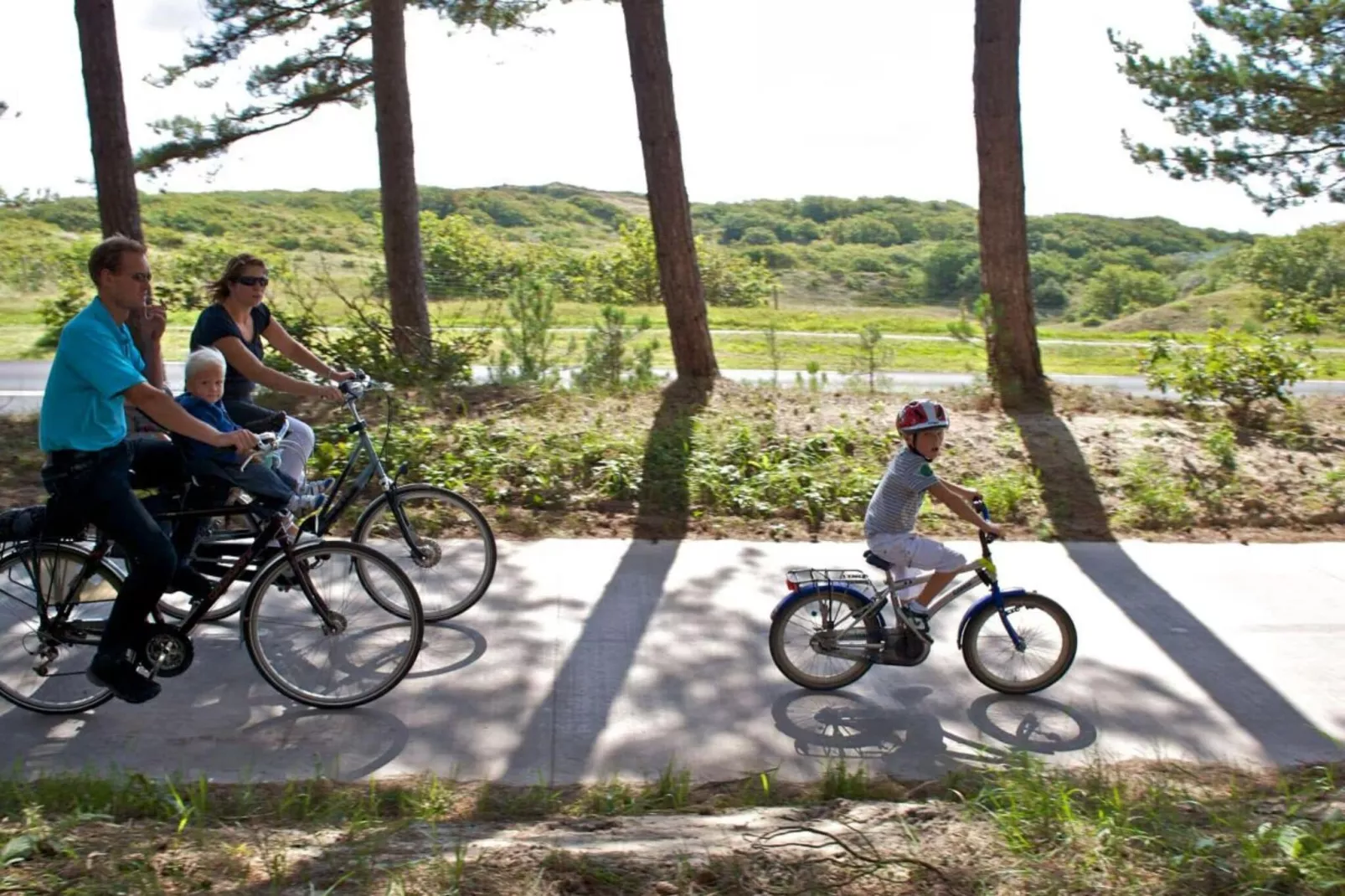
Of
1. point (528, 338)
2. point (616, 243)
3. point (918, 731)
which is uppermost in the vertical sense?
point (616, 243)

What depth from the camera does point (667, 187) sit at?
40.2 feet

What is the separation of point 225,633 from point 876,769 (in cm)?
343

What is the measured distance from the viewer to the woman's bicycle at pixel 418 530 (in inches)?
250

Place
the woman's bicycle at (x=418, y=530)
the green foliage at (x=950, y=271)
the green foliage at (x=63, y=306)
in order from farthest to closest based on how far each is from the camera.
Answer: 1. the green foliage at (x=950, y=271)
2. the green foliage at (x=63, y=306)
3. the woman's bicycle at (x=418, y=530)

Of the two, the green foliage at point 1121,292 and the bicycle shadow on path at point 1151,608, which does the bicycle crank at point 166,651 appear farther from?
the green foliage at point 1121,292

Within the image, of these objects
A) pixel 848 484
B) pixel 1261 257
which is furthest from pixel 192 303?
pixel 1261 257

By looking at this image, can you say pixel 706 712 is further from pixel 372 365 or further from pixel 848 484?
pixel 372 365

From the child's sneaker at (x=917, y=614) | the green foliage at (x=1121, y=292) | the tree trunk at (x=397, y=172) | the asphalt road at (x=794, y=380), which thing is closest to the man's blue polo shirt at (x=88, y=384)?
the child's sneaker at (x=917, y=614)

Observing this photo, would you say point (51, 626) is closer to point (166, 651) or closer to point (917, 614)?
point (166, 651)

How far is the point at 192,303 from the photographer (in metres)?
20.0

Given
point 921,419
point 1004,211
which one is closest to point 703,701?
point 921,419

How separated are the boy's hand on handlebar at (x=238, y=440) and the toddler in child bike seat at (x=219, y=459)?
28 centimetres

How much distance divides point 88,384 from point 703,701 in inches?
118

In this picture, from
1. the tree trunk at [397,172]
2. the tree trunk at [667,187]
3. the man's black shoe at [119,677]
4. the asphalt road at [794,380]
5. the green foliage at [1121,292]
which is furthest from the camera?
the green foliage at [1121,292]
